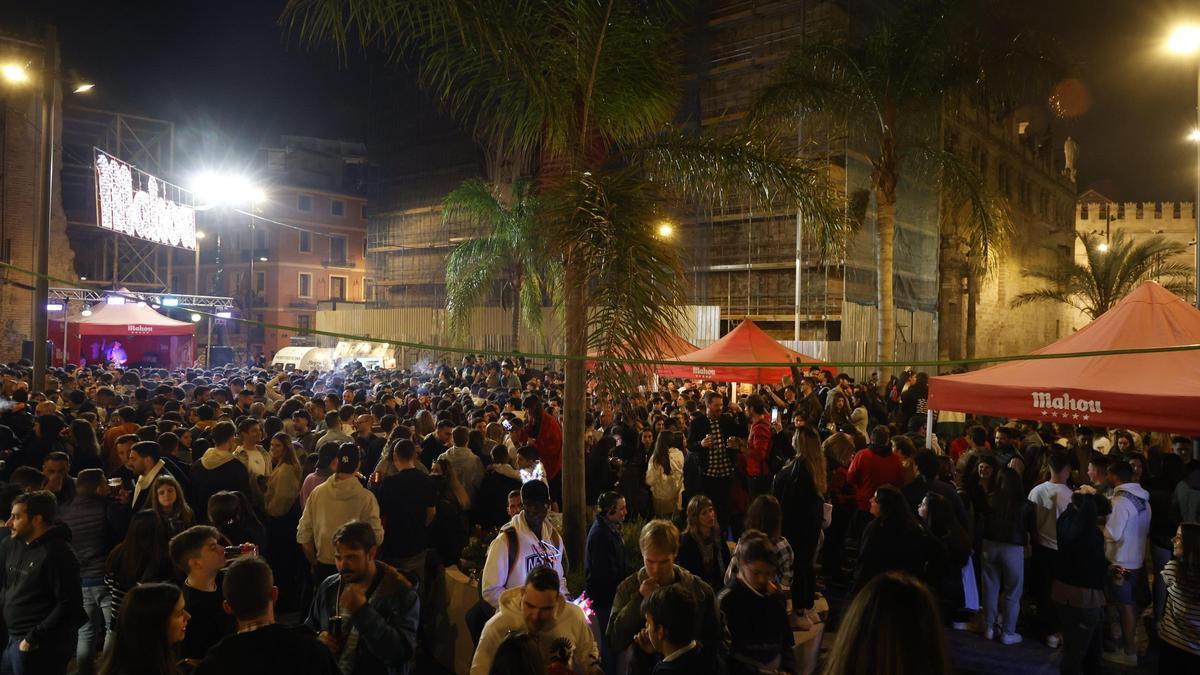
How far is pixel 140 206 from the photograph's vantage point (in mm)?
28453

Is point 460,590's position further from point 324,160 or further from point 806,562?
point 324,160

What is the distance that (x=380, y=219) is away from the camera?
1714 inches

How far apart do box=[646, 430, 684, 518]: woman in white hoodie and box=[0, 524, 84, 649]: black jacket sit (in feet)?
16.3

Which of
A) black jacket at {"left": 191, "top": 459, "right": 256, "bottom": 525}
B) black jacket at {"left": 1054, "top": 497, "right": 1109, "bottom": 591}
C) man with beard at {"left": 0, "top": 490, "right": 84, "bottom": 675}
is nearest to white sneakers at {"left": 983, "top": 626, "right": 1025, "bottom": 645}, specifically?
black jacket at {"left": 1054, "top": 497, "right": 1109, "bottom": 591}

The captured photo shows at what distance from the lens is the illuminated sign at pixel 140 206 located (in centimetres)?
2577

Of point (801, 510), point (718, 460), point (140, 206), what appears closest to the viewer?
point (801, 510)

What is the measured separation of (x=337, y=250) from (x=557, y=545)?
5130 centimetres

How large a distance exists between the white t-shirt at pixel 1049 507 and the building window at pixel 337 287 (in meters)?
50.3

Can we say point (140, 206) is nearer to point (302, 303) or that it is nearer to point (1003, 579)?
point (302, 303)

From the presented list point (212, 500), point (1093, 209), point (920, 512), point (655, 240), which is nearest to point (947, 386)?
point (920, 512)

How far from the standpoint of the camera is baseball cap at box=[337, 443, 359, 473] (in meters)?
5.73

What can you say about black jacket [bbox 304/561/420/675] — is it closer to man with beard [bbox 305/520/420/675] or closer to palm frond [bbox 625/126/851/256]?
man with beard [bbox 305/520/420/675]

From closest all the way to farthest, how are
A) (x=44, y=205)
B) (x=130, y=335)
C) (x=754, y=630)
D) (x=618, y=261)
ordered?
1. (x=754, y=630)
2. (x=618, y=261)
3. (x=44, y=205)
4. (x=130, y=335)

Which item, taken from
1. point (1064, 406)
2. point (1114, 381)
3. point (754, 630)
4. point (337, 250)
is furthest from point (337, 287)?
point (754, 630)
